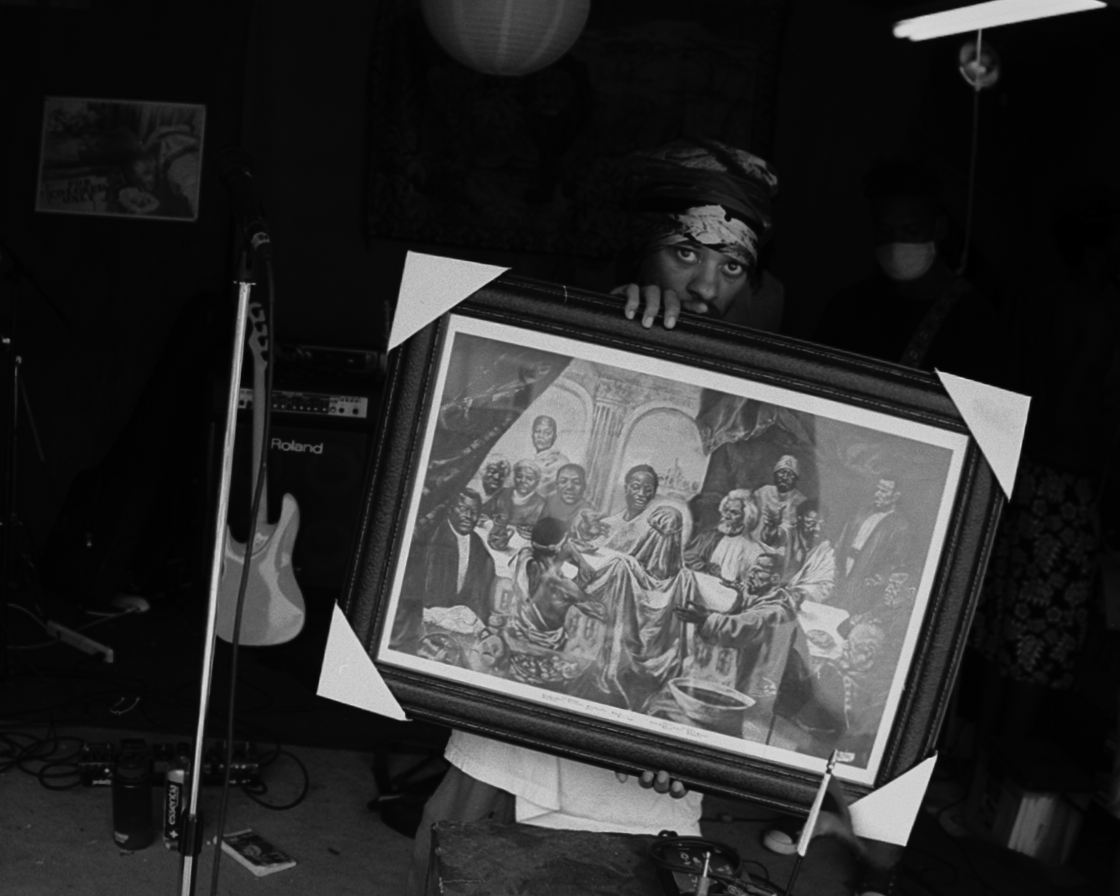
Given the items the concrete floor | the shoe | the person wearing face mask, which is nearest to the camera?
the concrete floor

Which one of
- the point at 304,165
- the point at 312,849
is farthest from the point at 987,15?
the point at 312,849

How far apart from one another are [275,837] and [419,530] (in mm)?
1857

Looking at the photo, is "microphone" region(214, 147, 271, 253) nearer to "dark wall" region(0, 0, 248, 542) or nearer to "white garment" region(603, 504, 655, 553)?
"white garment" region(603, 504, 655, 553)

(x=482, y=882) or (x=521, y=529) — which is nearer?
(x=482, y=882)

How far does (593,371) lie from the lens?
64.9 inches

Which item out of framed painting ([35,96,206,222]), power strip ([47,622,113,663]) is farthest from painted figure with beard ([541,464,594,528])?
framed painting ([35,96,206,222])

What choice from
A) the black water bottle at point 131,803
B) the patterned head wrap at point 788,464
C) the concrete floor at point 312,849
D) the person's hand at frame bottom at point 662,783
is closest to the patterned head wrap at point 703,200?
the patterned head wrap at point 788,464

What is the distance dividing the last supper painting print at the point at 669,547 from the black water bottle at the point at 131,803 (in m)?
1.64

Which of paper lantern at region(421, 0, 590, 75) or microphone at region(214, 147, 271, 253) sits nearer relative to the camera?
microphone at region(214, 147, 271, 253)

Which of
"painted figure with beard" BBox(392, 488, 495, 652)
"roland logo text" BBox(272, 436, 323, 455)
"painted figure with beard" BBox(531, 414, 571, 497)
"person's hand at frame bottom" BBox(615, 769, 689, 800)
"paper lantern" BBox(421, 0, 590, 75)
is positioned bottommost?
"roland logo text" BBox(272, 436, 323, 455)

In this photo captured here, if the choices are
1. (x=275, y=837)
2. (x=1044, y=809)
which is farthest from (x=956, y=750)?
(x=275, y=837)

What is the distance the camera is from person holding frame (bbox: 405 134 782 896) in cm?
184

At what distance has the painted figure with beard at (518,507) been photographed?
5.46ft

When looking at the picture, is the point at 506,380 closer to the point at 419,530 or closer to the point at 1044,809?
the point at 419,530
